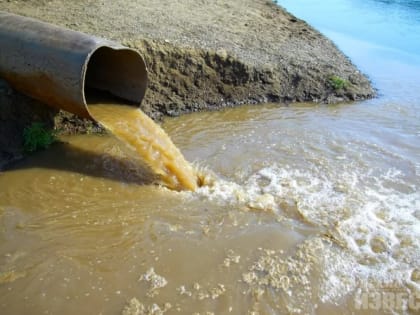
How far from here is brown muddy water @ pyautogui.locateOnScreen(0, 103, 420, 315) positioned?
384 centimetres

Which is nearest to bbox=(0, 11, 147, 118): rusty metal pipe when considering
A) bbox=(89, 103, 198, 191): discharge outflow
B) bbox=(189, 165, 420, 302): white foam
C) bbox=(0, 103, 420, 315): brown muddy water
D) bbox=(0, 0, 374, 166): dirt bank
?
bbox=(89, 103, 198, 191): discharge outflow

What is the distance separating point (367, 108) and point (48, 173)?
18.6ft

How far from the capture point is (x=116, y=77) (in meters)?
6.38

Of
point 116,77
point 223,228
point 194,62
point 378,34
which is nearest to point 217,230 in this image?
point 223,228

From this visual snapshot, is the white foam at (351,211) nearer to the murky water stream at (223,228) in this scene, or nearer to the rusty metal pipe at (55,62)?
the murky water stream at (223,228)

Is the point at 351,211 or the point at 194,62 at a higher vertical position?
the point at 194,62

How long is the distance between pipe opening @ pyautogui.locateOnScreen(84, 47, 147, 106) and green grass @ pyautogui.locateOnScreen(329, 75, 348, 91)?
4143 millimetres

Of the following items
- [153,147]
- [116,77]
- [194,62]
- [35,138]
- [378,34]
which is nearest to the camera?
[153,147]

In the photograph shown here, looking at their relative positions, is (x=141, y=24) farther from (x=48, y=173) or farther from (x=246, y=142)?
(x=48, y=173)

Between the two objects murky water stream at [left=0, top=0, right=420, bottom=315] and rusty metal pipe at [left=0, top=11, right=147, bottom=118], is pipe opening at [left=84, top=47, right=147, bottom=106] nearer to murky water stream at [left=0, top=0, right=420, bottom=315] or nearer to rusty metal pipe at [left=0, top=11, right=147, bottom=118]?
rusty metal pipe at [left=0, top=11, right=147, bottom=118]

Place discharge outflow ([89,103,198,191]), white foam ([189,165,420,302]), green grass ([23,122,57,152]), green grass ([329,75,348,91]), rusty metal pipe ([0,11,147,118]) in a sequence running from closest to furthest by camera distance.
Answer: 1. white foam ([189,165,420,302])
2. rusty metal pipe ([0,11,147,118])
3. discharge outflow ([89,103,198,191])
4. green grass ([23,122,57,152])
5. green grass ([329,75,348,91])

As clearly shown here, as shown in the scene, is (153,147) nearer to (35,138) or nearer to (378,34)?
(35,138)

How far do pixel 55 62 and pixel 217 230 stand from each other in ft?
8.79

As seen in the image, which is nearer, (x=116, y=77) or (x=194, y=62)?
(x=116, y=77)
